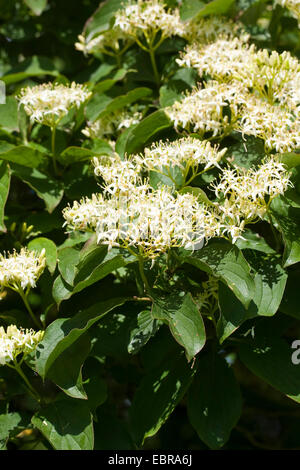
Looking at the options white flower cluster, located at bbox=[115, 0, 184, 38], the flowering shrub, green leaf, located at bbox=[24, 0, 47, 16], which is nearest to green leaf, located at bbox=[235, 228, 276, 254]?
the flowering shrub

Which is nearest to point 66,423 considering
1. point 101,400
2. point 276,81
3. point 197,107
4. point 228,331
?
point 101,400

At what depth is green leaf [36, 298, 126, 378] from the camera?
72.9 inches

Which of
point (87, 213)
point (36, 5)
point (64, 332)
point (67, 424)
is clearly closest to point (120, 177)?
point (87, 213)

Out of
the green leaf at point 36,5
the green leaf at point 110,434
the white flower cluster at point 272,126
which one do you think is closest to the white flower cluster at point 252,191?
the white flower cluster at point 272,126

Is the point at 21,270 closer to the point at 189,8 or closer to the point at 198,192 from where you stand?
the point at 198,192

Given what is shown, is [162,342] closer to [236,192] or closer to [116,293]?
[116,293]

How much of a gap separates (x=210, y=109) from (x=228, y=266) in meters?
0.55

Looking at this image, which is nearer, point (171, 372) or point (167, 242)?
point (167, 242)

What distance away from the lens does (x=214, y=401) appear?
6.92ft

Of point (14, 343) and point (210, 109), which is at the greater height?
point (210, 109)

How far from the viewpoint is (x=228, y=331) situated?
184cm

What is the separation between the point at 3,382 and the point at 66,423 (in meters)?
0.36

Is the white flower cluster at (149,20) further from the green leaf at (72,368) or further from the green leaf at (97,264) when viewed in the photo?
the green leaf at (72,368)

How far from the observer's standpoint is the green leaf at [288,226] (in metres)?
1.89
